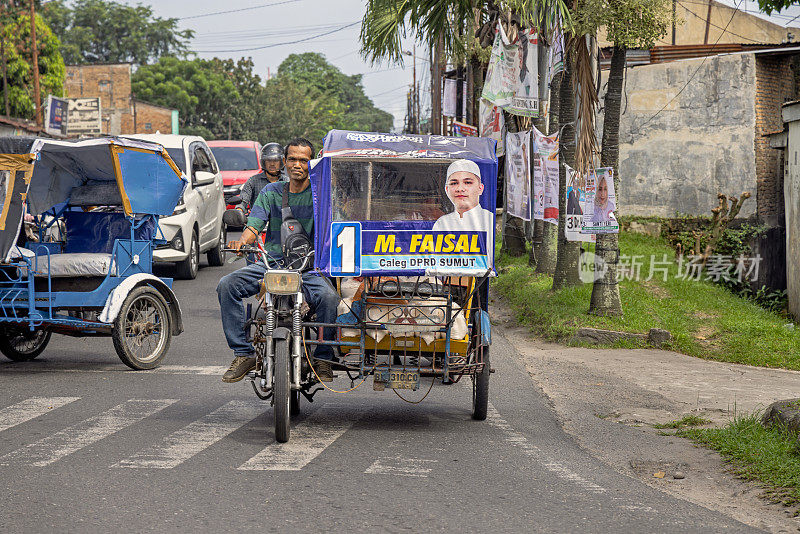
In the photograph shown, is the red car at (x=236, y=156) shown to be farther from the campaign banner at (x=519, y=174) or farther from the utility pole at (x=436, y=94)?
the utility pole at (x=436, y=94)

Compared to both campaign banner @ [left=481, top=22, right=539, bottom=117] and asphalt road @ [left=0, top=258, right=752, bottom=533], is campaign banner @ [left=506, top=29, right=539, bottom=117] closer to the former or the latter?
campaign banner @ [left=481, top=22, right=539, bottom=117]

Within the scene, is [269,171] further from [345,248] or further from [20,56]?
[20,56]

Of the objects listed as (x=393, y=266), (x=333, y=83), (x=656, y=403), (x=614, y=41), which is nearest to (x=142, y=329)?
(x=393, y=266)

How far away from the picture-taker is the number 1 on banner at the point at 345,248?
657 centimetres

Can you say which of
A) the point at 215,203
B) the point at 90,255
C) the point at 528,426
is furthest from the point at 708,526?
the point at 215,203

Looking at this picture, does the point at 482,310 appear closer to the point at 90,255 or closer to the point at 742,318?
the point at 90,255

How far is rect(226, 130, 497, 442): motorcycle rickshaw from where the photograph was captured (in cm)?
656

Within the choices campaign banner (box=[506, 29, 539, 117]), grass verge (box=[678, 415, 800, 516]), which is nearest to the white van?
campaign banner (box=[506, 29, 539, 117])

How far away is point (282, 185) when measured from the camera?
24.1 ft

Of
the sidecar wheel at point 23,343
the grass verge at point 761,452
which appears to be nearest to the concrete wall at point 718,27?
the sidecar wheel at point 23,343

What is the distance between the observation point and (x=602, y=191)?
472 inches

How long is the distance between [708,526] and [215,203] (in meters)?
13.9

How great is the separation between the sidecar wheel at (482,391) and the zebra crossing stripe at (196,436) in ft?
5.64

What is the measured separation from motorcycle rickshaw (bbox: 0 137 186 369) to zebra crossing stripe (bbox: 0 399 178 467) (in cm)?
152
